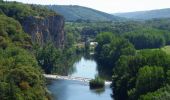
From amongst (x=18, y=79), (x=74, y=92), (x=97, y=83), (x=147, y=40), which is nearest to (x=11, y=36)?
(x=97, y=83)

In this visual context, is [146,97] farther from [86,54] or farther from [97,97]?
[86,54]

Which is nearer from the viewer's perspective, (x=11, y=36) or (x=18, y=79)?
(x=18, y=79)

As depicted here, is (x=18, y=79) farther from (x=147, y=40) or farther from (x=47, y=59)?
(x=147, y=40)

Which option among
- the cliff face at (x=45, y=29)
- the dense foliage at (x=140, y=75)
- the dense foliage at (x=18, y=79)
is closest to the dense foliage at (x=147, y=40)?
the cliff face at (x=45, y=29)

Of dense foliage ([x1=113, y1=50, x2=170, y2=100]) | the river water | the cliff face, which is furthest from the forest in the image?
the cliff face

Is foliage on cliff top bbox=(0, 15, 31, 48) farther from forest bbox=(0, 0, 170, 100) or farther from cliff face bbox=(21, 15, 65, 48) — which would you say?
cliff face bbox=(21, 15, 65, 48)

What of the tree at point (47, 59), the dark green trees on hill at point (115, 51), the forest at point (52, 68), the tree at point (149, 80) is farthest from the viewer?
the dark green trees on hill at point (115, 51)

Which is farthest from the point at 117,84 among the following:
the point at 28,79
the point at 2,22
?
the point at 2,22

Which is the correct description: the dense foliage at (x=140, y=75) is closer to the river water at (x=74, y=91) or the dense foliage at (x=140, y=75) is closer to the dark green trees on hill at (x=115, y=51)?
the river water at (x=74, y=91)
